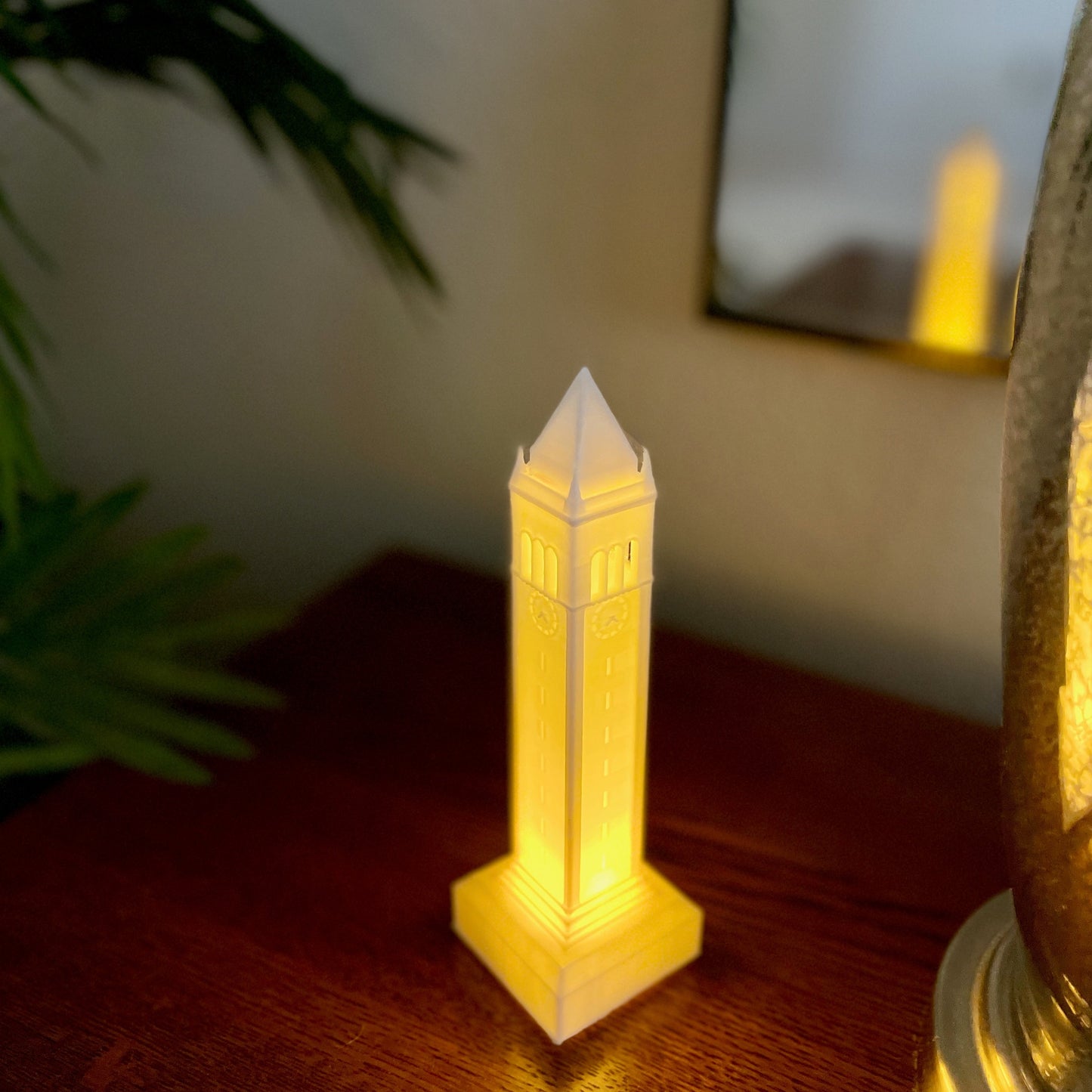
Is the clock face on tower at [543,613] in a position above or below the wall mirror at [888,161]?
below

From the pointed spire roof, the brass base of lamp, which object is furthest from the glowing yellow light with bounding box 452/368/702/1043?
the brass base of lamp

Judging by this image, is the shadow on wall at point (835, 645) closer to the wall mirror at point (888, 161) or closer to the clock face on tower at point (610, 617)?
the wall mirror at point (888, 161)

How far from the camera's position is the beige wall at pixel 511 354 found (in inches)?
31.1

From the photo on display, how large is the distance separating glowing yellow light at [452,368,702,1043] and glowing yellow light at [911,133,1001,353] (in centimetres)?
33

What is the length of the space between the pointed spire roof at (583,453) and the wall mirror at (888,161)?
0.34m

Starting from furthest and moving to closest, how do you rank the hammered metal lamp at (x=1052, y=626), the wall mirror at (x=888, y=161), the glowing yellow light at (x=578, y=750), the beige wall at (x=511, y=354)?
the beige wall at (x=511, y=354) < the wall mirror at (x=888, y=161) < the glowing yellow light at (x=578, y=750) < the hammered metal lamp at (x=1052, y=626)

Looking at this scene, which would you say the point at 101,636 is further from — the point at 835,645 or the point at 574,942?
the point at 835,645

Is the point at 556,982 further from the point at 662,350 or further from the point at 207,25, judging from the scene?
the point at 207,25

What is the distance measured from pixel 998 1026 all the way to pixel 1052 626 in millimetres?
233

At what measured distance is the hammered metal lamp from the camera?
371 mm

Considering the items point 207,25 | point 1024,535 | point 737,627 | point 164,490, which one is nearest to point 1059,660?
point 1024,535

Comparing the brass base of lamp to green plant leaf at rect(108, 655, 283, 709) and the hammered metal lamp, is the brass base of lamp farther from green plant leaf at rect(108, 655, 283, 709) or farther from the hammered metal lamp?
green plant leaf at rect(108, 655, 283, 709)

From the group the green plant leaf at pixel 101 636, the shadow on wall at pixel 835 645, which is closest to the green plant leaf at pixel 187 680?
the green plant leaf at pixel 101 636

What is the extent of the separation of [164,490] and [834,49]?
888mm
